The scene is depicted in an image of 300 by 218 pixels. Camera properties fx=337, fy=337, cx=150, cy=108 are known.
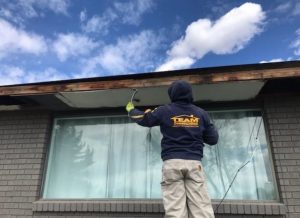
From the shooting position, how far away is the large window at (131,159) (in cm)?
454

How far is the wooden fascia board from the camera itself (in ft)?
12.8

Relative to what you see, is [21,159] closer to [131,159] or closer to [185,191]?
[131,159]

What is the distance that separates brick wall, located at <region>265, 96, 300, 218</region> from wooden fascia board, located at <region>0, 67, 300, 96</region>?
0.76 meters

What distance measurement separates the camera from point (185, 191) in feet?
10.2

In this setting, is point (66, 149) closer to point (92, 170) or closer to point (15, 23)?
point (92, 170)

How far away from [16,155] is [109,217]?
5.76ft

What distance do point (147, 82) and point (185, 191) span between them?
Answer: 1.56m

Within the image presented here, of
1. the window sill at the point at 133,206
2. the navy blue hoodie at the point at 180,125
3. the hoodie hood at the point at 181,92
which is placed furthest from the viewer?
the window sill at the point at 133,206

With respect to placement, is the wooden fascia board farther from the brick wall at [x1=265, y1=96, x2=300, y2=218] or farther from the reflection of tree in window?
the reflection of tree in window

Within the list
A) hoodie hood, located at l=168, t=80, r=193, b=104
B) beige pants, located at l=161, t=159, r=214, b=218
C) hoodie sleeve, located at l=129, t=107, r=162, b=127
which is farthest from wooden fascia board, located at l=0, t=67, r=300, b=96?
beige pants, located at l=161, t=159, r=214, b=218

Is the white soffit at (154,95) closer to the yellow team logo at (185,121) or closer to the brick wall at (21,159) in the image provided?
the brick wall at (21,159)

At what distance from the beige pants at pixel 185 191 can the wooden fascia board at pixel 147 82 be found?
4.04ft

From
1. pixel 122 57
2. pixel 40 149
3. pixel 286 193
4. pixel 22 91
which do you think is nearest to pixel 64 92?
pixel 22 91

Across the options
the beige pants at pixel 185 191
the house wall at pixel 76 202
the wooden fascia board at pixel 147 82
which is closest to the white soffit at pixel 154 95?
the wooden fascia board at pixel 147 82
